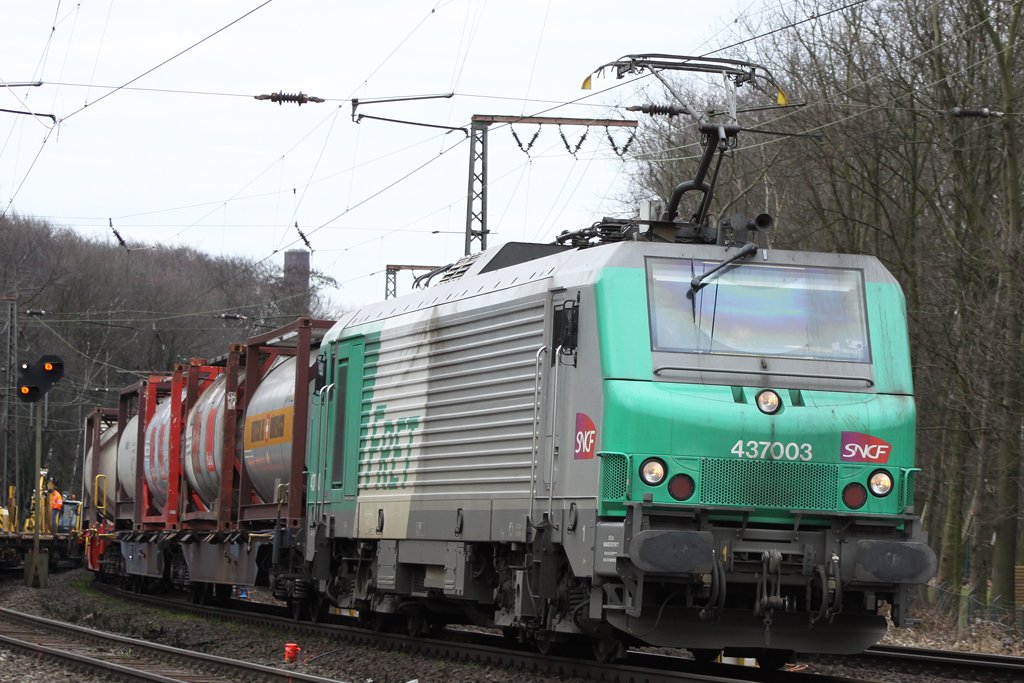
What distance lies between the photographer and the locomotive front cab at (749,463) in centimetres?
1120

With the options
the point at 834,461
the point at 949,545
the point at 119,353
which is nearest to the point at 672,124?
the point at 949,545

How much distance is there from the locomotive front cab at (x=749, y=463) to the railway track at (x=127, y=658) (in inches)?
126

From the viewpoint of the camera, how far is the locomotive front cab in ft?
36.8

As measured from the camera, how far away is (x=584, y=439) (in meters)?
11.7

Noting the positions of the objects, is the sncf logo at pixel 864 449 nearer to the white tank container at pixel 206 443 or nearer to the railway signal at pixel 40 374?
the white tank container at pixel 206 443

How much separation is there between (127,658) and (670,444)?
7.39m

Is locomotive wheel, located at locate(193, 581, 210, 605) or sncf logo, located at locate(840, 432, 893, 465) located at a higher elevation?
sncf logo, located at locate(840, 432, 893, 465)

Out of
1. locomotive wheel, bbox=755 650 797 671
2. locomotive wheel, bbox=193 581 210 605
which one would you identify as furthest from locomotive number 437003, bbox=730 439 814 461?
locomotive wheel, bbox=193 581 210 605

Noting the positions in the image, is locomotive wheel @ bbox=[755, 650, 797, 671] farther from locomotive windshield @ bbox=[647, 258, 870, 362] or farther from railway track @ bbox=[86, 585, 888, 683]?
locomotive windshield @ bbox=[647, 258, 870, 362]

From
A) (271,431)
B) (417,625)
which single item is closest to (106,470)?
(271,431)

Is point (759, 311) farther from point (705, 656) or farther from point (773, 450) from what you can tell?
point (705, 656)

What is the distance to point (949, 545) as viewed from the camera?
26922 millimetres

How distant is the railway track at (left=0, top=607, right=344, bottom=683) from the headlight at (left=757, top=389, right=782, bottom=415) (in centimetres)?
416

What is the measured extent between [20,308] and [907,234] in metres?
42.6
